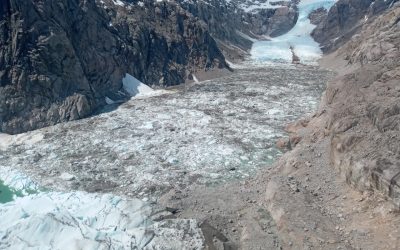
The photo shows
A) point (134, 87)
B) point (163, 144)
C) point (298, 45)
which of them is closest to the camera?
point (163, 144)

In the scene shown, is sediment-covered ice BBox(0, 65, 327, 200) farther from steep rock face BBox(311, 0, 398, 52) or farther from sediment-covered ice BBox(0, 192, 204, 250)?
steep rock face BBox(311, 0, 398, 52)

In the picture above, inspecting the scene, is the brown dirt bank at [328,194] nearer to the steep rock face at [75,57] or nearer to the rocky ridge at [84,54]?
the rocky ridge at [84,54]

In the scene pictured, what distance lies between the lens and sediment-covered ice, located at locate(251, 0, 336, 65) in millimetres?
74312

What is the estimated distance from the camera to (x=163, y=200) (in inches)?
741

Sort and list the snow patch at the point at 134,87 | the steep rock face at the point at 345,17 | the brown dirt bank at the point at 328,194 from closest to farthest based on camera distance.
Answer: the brown dirt bank at the point at 328,194
the snow patch at the point at 134,87
the steep rock face at the point at 345,17

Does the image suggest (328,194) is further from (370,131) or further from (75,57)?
(75,57)

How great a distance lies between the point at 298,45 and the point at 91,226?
79298mm

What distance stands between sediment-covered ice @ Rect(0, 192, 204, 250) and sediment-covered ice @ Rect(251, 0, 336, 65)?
54130 millimetres

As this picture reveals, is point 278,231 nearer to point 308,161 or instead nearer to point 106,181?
point 308,161

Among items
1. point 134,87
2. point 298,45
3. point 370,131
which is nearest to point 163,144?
point 370,131

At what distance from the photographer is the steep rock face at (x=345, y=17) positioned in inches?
3588

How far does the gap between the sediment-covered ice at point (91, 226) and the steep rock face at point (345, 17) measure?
79.8 metres

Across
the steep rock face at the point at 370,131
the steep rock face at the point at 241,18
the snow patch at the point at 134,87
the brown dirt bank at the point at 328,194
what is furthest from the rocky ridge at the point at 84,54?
the steep rock face at the point at 370,131

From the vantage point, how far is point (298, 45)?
89.9 m
